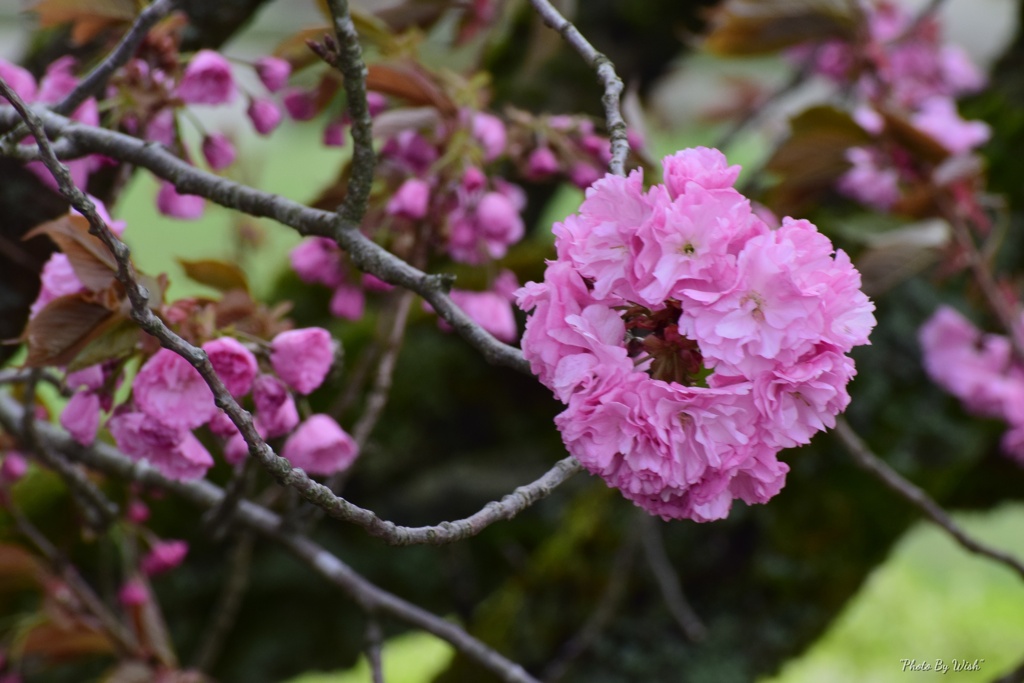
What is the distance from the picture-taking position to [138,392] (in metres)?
0.66

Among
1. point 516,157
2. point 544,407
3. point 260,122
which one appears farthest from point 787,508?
point 260,122

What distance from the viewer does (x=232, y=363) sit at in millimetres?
661

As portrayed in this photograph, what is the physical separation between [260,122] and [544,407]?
2.73 ft

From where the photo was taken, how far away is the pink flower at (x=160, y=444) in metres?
0.67

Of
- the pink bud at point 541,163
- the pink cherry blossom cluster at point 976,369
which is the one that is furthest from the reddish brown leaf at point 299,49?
the pink cherry blossom cluster at point 976,369

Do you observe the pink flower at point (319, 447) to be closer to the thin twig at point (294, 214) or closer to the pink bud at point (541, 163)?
the thin twig at point (294, 214)

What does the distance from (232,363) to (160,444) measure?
0.09 m

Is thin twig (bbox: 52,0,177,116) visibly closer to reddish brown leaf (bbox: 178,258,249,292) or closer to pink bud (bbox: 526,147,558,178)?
reddish brown leaf (bbox: 178,258,249,292)

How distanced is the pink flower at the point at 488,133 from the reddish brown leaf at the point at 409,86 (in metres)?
0.04

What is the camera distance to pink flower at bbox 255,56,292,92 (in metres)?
0.98

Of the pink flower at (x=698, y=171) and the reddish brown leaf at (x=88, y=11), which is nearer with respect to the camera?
the pink flower at (x=698, y=171)

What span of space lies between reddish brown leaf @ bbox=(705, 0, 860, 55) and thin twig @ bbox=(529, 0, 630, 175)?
2.67 ft

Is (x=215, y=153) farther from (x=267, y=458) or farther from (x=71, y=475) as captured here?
(x=267, y=458)

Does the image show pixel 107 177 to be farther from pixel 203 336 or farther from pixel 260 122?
pixel 203 336
